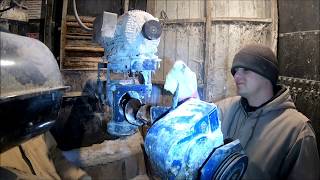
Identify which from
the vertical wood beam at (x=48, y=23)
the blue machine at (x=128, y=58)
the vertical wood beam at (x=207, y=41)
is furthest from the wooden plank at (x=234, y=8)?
the vertical wood beam at (x=48, y=23)

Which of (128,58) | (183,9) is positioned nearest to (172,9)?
(183,9)

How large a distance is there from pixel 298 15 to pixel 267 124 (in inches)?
83.9

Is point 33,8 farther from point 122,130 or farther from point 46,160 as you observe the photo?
point 122,130

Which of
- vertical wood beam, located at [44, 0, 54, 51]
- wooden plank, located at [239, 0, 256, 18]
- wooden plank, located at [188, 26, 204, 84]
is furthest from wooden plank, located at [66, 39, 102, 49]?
wooden plank, located at [239, 0, 256, 18]

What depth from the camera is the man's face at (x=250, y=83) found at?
2.95m

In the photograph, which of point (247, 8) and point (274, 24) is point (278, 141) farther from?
point (247, 8)

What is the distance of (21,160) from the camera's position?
2.87m

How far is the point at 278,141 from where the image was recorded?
8.66 feet

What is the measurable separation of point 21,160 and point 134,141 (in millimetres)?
1594

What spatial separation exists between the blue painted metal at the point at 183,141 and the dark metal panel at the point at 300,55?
2879mm

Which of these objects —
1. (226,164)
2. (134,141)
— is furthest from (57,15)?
(226,164)

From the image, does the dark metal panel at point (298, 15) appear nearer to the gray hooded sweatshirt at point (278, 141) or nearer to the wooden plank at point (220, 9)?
the wooden plank at point (220, 9)

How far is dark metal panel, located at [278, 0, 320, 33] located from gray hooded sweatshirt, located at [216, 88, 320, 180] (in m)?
1.45

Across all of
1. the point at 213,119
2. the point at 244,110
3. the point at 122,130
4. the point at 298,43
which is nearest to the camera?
the point at 213,119
